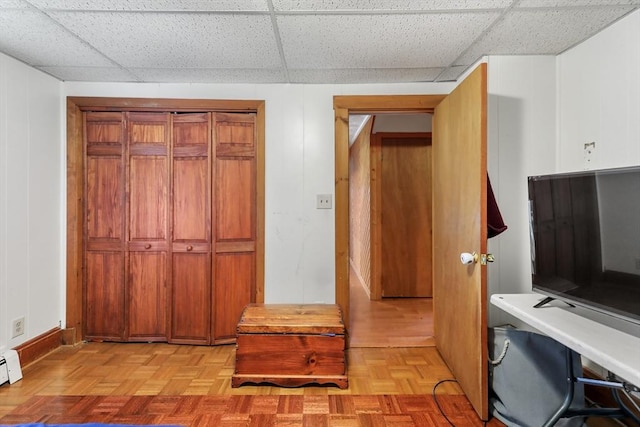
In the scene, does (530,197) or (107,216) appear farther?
(107,216)

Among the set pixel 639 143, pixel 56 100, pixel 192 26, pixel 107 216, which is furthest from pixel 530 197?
pixel 56 100

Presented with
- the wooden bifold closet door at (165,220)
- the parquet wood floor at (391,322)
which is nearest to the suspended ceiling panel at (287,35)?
the wooden bifold closet door at (165,220)

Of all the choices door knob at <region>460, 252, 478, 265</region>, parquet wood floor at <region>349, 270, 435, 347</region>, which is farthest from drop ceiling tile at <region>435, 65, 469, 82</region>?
parquet wood floor at <region>349, 270, 435, 347</region>

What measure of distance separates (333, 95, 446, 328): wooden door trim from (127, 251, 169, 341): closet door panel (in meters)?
1.44

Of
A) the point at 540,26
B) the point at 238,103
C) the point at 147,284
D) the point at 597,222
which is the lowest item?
the point at 147,284

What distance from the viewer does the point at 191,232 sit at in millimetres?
2518

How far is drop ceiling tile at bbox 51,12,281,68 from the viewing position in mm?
1655

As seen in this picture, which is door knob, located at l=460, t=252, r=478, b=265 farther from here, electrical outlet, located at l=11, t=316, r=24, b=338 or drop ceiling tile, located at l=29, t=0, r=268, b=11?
electrical outlet, located at l=11, t=316, r=24, b=338

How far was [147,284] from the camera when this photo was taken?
99.5 inches

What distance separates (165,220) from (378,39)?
6.82ft

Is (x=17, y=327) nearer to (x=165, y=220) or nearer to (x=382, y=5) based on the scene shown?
(x=165, y=220)

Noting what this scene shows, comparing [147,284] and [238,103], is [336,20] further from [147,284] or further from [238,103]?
[147,284]

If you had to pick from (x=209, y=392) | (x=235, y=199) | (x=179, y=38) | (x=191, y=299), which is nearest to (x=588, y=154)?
(x=235, y=199)

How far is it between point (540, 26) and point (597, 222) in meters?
1.22
